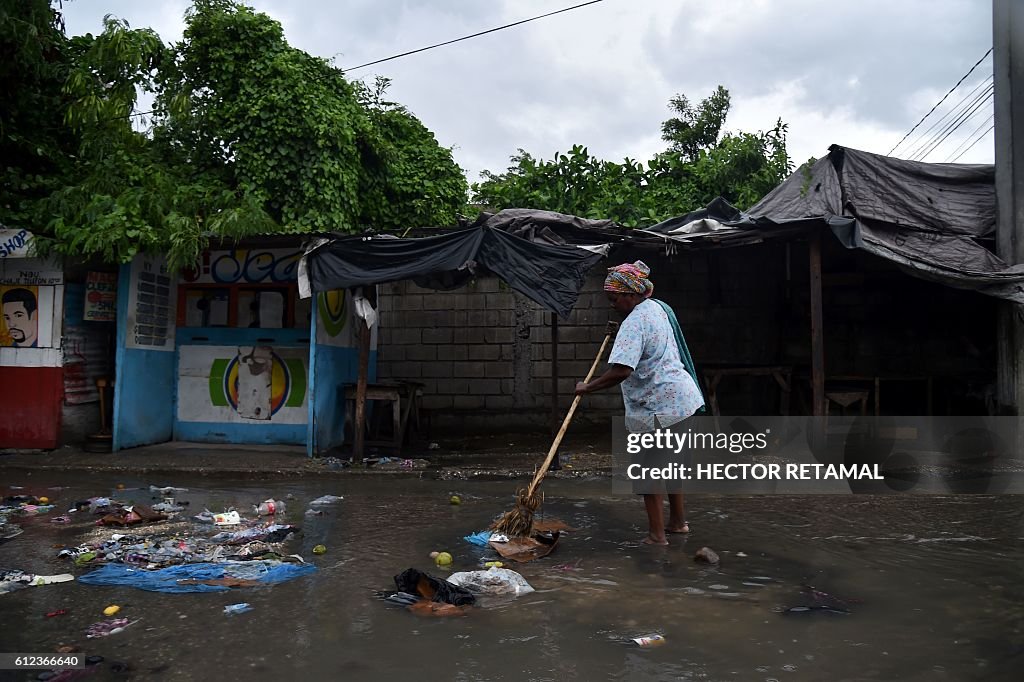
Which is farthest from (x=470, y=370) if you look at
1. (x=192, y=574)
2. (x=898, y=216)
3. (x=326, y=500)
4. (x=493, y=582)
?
(x=493, y=582)

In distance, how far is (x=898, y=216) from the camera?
8.66 m

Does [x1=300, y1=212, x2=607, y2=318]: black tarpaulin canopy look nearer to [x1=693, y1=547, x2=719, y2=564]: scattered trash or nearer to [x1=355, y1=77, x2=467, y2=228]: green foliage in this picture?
[x1=693, y1=547, x2=719, y2=564]: scattered trash

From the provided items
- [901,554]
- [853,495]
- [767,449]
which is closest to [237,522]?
[901,554]

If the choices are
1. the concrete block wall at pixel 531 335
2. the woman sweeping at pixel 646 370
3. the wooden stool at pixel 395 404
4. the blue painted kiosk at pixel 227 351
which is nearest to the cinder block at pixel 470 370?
the concrete block wall at pixel 531 335

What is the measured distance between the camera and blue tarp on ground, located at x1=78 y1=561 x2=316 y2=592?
13.2 ft

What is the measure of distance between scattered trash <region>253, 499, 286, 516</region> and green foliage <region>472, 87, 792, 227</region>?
8972 mm

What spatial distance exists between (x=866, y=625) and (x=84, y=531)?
5054 mm

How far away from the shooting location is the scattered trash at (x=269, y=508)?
6.05 meters

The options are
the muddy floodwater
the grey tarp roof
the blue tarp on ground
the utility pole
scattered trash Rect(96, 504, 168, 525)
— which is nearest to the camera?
the muddy floodwater

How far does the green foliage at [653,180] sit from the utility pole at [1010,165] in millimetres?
5672

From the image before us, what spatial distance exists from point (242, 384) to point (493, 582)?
21.6 feet

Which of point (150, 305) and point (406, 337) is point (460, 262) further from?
point (150, 305)

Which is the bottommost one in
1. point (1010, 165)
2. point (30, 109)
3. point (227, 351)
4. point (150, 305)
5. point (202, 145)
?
point (227, 351)

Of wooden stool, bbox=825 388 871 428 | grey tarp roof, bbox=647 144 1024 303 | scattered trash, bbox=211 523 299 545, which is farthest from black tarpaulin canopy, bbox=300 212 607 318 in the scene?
wooden stool, bbox=825 388 871 428
